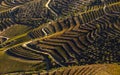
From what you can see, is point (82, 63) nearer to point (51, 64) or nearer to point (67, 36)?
point (51, 64)

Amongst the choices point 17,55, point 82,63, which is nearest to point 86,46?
point 82,63

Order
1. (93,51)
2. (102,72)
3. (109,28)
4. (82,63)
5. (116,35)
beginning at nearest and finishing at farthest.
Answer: (102,72), (82,63), (93,51), (116,35), (109,28)

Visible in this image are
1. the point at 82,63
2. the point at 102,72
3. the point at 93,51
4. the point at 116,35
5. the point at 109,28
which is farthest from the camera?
the point at 109,28

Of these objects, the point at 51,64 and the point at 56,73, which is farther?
the point at 51,64

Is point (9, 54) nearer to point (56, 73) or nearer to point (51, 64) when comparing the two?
point (51, 64)

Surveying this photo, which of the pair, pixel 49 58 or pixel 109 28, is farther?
pixel 109 28

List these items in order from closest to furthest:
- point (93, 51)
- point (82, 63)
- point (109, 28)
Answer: point (82, 63) < point (93, 51) < point (109, 28)

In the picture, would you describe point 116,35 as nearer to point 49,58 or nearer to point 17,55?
point 49,58

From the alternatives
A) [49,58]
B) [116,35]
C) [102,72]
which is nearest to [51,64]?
[49,58]
